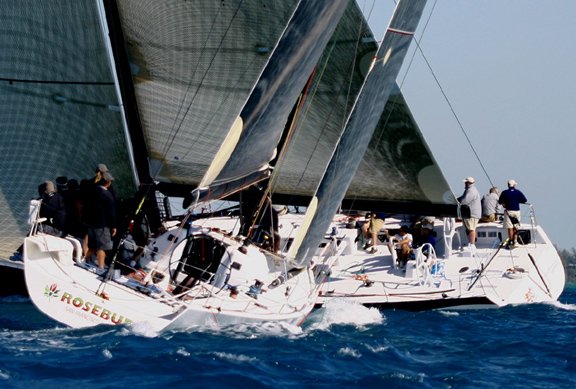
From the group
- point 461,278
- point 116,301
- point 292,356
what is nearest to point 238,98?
point 461,278

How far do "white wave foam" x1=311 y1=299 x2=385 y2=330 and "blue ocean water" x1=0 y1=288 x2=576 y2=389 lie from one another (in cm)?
3

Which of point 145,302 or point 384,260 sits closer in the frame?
point 145,302

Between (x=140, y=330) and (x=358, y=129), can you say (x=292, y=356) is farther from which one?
(x=358, y=129)

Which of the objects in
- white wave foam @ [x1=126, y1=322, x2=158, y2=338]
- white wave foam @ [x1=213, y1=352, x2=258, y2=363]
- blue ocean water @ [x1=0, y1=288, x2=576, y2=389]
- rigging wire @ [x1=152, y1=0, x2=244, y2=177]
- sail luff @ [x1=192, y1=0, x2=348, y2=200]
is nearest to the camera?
blue ocean water @ [x1=0, y1=288, x2=576, y2=389]

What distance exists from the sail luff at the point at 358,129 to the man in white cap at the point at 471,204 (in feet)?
16.3

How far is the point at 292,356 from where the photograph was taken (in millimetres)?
13914

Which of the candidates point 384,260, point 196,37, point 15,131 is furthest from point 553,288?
point 15,131

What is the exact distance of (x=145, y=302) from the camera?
1504 centimetres

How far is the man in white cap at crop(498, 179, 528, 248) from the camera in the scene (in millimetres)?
22672

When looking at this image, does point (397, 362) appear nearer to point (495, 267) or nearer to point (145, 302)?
point (145, 302)

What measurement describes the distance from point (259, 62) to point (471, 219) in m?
5.05

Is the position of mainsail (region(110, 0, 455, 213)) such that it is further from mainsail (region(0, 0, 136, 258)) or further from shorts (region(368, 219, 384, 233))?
shorts (region(368, 219, 384, 233))

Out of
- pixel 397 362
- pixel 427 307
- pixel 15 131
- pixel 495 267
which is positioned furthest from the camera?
pixel 495 267

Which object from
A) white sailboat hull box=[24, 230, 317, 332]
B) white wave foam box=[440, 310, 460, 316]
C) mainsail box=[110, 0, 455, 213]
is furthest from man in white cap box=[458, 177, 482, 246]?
white sailboat hull box=[24, 230, 317, 332]
